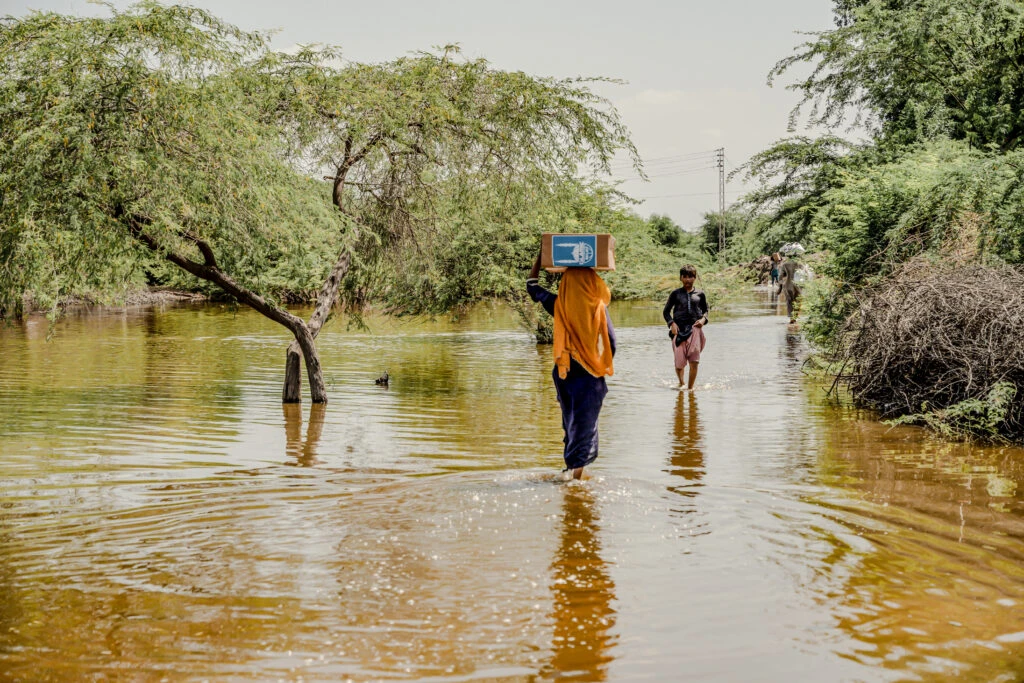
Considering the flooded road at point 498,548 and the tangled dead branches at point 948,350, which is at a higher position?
the tangled dead branches at point 948,350

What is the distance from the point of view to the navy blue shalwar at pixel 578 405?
8.94 m

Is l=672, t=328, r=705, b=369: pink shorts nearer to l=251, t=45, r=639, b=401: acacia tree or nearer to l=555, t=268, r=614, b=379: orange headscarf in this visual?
l=251, t=45, r=639, b=401: acacia tree

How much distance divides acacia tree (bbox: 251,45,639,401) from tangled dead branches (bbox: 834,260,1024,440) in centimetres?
572

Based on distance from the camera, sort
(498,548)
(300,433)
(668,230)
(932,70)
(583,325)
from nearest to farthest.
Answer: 1. (498,548)
2. (583,325)
3. (300,433)
4. (932,70)
5. (668,230)

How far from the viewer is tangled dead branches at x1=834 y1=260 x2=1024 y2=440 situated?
11.8 metres

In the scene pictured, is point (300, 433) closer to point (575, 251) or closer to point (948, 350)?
point (575, 251)

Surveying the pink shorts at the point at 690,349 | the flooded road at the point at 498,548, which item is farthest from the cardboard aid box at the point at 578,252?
the pink shorts at the point at 690,349

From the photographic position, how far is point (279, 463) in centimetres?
1059

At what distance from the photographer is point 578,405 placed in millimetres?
9086

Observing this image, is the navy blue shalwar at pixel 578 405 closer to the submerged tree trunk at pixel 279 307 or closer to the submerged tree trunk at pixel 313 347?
the submerged tree trunk at pixel 279 307

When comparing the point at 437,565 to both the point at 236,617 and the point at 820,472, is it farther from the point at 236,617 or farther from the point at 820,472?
the point at 820,472

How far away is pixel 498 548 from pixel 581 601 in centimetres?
108

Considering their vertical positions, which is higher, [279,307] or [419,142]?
[419,142]

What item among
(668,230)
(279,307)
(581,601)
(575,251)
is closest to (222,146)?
(279,307)
